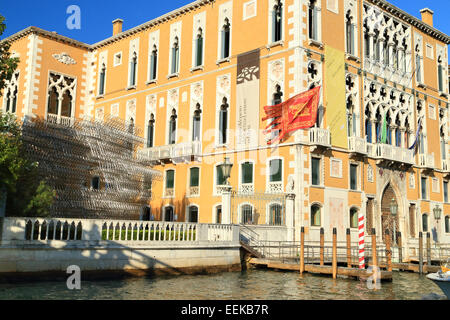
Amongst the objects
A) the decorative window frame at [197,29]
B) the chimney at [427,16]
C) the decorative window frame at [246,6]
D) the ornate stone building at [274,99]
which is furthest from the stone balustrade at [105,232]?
the chimney at [427,16]

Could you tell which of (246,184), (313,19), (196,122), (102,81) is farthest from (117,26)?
(246,184)

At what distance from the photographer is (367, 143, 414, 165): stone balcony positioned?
26281 millimetres

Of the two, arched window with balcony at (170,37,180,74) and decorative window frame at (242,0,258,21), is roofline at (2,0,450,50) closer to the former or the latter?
arched window with balcony at (170,37,180,74)

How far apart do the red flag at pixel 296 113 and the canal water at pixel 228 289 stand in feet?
24.3

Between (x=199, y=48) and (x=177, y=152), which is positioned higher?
(x=199, y=48)

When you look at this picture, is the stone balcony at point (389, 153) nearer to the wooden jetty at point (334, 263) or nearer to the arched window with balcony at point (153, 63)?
the wooden jetty at point (334, 263)

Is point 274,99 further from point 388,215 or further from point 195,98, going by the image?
point 388,215

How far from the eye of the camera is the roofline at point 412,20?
28.5 m

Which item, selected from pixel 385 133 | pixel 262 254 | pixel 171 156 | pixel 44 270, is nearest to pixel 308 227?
pixel 262 254

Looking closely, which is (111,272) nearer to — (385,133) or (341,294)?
(341,294)

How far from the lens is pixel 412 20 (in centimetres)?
3055

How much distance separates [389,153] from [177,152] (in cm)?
1160

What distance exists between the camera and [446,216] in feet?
102

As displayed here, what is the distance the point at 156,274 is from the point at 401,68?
2072 cm
